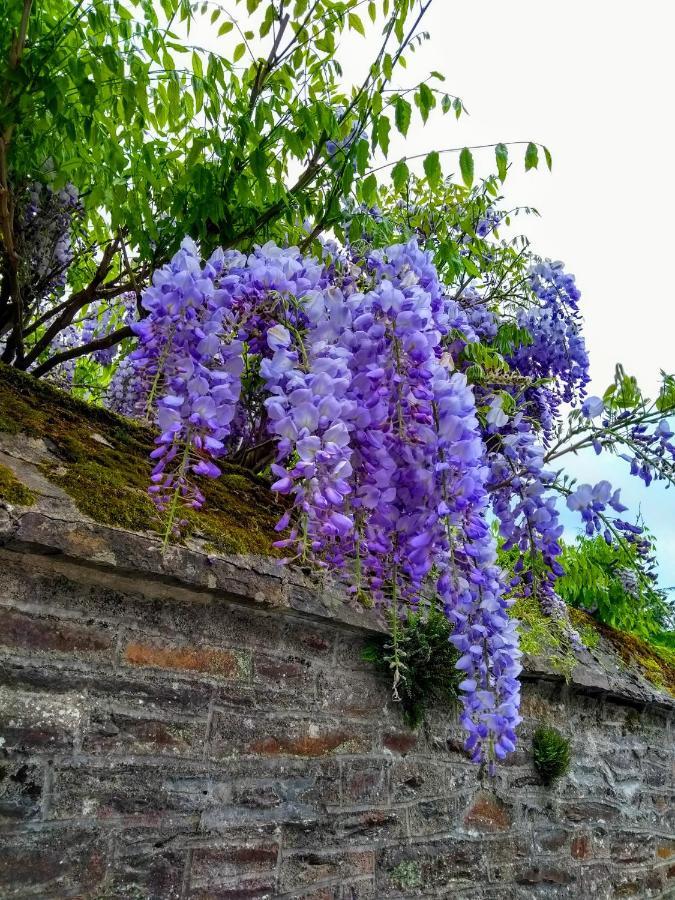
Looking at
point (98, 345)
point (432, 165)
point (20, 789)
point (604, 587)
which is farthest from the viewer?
point (604, 587)

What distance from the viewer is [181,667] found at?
6.36 ft

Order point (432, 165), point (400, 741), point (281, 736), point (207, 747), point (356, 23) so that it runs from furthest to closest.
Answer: point (356, 23) < point (400, 741) < point (432, 165) < point (281, 736) < point (207, 747)

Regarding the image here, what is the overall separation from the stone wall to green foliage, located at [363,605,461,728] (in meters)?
0.07

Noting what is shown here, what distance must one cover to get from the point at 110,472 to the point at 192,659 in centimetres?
62

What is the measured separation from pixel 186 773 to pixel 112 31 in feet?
7.68

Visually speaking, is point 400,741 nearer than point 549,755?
Yes

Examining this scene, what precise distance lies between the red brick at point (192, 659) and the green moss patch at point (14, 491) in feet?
1.57

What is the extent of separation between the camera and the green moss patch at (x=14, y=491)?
1.66m

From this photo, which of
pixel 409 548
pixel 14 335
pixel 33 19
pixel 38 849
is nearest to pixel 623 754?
pixel 409 548

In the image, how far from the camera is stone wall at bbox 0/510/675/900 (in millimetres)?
1643

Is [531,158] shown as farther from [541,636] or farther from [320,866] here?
[320,866]

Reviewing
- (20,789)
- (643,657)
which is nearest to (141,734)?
(20,789)

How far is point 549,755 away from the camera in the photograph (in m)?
3.13

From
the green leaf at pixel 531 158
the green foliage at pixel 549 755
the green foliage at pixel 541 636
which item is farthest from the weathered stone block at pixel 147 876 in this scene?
the green leaf at pixel 531 158
